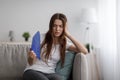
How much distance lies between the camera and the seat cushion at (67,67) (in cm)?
215

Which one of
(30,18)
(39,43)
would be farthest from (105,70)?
(30,18)

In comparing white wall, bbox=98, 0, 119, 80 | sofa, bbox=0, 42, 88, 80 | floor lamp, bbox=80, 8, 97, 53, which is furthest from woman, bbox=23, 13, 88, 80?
floor lamp, bbox=80, 8, 97, 53

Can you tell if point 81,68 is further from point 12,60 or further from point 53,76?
point 12,60

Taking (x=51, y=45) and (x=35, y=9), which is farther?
(x=35, y=9)

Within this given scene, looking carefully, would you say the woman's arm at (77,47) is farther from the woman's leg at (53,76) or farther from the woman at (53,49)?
the woman's leg at (53,76)

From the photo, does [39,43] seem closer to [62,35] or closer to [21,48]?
[62,35]

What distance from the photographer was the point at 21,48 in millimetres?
2600

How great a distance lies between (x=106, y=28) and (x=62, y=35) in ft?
2.55

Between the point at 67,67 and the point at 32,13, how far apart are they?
163cm

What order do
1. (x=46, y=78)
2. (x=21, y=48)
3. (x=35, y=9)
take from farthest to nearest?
(x=35, y=9) → (x=21, y=48) → (x=46, y=78)

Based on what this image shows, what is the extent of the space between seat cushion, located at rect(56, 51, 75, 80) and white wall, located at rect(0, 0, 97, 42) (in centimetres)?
143

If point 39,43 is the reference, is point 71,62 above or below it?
below

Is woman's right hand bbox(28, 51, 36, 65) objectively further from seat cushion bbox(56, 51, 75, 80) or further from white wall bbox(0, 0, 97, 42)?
white wall bbox(0, 0, 97, 42)

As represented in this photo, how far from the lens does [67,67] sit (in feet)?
7.17
